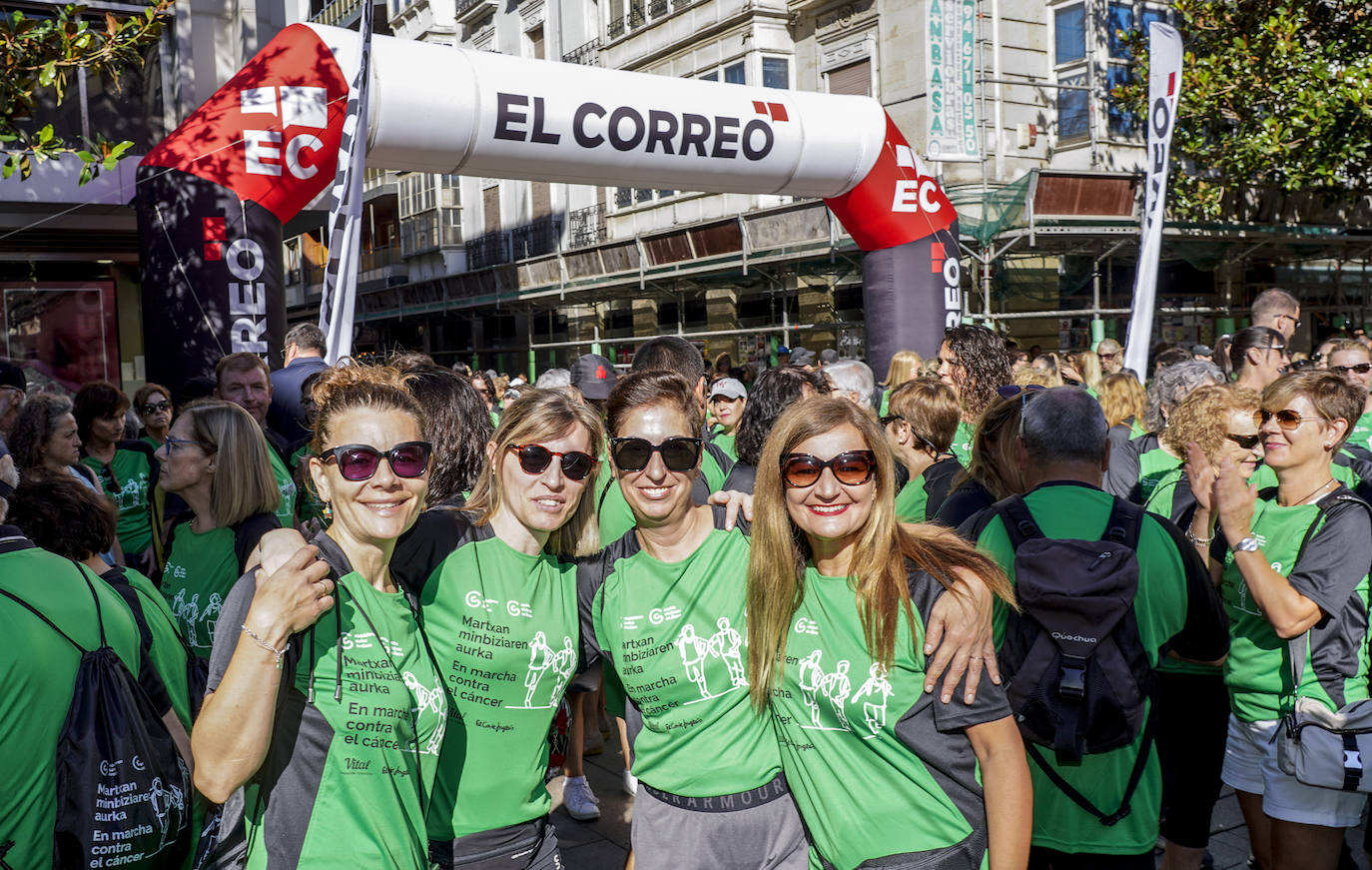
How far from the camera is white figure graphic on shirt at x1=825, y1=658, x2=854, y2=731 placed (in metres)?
2.32

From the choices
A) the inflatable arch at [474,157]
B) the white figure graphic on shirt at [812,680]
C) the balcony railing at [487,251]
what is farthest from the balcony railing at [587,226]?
the white figure graphic on shirt at [812,680]

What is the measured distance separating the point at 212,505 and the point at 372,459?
1.97m

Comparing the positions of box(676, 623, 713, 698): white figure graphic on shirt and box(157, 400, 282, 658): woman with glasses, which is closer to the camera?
box(676, 623, 713, 698): white figure graphic on shirt

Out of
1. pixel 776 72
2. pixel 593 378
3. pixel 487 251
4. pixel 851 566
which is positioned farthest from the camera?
pixel 487 251

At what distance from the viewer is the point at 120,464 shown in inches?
234

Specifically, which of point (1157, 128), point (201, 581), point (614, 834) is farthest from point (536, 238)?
point (201, 581)

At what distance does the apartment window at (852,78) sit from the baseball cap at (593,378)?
1264 centimetres

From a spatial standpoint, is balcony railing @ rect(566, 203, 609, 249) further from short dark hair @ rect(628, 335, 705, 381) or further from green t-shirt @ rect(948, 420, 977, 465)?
green t-shirt @ rect(948, 420, 977, 465)

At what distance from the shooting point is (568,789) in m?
5.00

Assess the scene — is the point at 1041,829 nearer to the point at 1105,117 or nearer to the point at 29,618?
the point at 29,618

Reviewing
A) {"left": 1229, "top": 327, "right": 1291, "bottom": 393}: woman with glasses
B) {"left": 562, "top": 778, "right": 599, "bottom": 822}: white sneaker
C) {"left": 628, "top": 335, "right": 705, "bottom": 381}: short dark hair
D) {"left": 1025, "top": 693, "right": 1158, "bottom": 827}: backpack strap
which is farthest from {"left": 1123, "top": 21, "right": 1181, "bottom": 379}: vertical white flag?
{"left": 1025, "top": 693, "right": 1158, "bottom": 827}: backpack strap

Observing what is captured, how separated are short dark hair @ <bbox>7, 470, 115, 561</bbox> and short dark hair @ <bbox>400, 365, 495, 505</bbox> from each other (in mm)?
900

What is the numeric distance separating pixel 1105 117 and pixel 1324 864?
15428 millimetres

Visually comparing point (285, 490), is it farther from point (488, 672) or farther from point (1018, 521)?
point (1018, 521)
